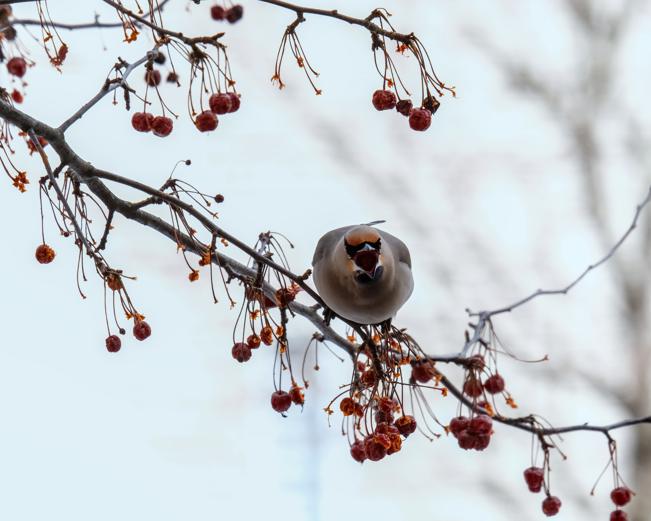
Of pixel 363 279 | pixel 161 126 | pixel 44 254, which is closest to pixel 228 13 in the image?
pixel 161 126

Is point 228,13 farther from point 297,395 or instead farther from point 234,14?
point 297,395

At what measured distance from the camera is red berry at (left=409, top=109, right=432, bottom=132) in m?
1.56

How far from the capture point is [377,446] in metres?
1.56

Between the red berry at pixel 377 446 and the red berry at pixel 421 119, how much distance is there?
54 centimetres

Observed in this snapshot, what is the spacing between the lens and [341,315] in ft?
6.41

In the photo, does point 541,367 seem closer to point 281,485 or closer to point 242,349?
point 281,485

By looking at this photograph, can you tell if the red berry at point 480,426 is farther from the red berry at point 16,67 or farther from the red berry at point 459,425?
the red berry at point 16,67

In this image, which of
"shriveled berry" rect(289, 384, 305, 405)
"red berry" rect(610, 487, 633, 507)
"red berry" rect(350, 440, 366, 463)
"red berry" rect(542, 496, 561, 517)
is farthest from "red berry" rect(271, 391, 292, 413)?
"red berry" rect(610, 487, 633, 507)

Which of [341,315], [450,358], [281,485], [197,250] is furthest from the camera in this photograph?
[281,485]

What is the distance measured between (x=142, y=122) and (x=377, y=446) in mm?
736

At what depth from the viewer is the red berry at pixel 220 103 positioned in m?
1.53

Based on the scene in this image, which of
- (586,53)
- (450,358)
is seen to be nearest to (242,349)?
(450,358)

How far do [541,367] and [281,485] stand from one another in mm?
2268

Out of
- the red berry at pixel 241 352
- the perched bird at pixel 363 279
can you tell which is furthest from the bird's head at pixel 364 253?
the red berry at pixel 241 352
